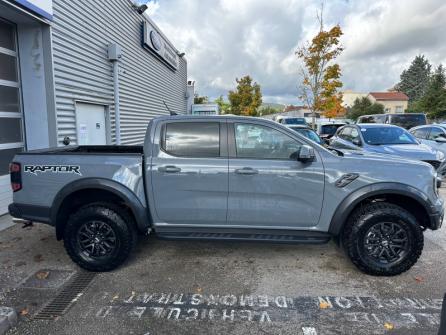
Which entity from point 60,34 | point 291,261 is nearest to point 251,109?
point 60,34

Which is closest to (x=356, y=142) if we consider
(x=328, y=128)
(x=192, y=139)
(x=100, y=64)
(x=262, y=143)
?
(x=262, y=143)

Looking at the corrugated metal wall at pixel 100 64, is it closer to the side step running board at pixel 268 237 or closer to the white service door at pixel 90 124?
the white service door at pixel 90 124

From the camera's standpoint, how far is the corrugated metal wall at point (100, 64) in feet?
20.7

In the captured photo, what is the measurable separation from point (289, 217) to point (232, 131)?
1162mm

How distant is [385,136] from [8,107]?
335 inches

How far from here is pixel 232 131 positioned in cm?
344

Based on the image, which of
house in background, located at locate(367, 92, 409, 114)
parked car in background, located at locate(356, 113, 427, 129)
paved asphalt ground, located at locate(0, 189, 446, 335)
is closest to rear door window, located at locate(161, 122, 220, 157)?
paved asphalt ground, located at locate(0, 189, 446, 335)

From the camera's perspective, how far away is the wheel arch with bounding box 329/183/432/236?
319 centimetres

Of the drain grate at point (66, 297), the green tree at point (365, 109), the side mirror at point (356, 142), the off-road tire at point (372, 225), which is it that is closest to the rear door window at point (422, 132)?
the side mirror at point (356, 142)

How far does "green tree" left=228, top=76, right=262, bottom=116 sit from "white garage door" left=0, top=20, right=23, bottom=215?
27.6m

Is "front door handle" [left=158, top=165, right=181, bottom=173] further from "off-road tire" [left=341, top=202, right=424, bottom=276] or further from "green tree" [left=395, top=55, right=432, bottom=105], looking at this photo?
"green tree" [left=395, top=55, right=432, bottom=105]

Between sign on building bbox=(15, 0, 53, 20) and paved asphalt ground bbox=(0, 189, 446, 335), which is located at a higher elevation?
sign on building bbox=(15, 0, 53, 20)

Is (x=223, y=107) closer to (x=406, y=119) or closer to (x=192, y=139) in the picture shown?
(x=406, y=119)

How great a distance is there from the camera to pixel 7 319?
2.54 metres
